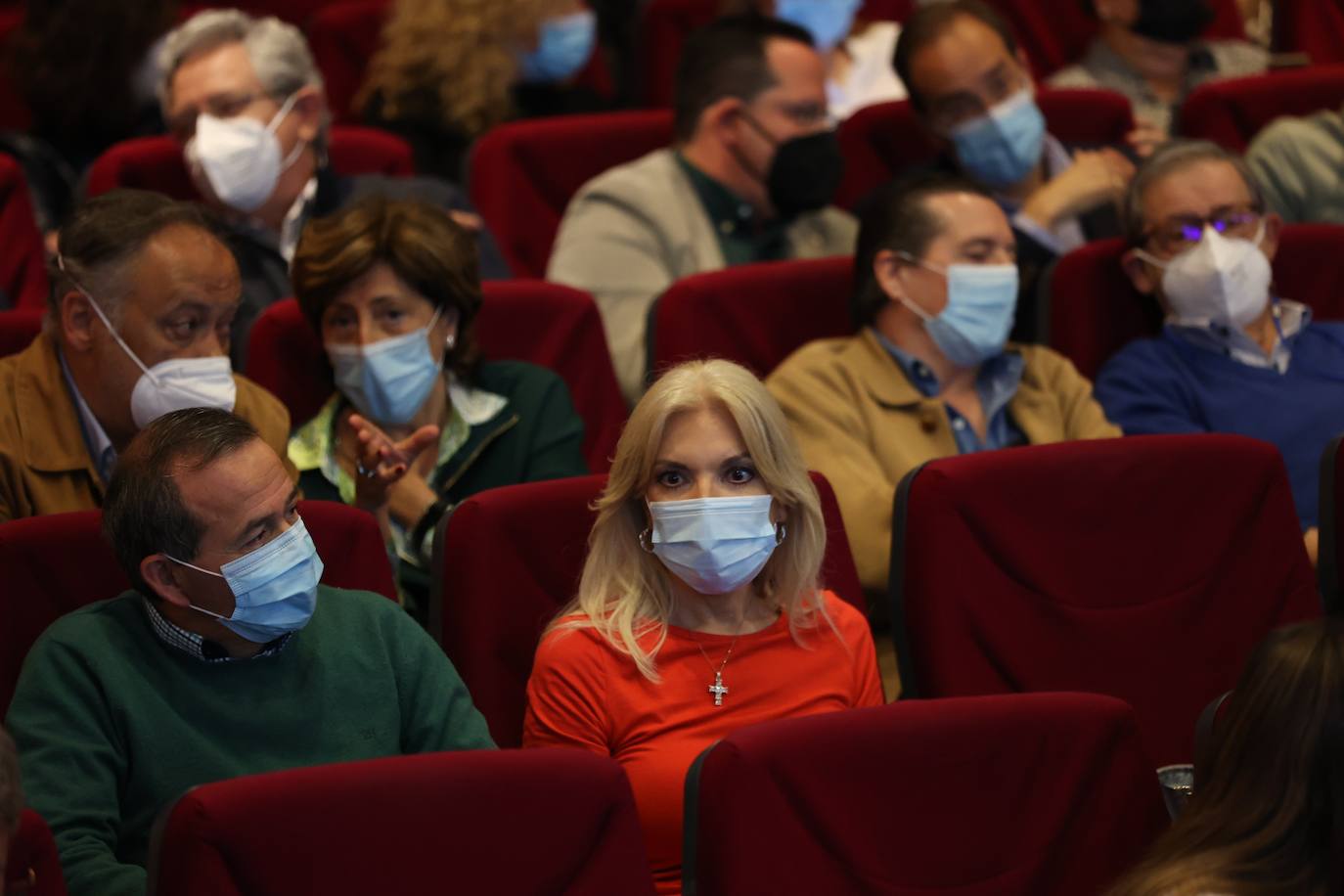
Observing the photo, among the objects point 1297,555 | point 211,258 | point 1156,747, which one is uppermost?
point 211,258

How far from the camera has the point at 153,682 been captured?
2.27m

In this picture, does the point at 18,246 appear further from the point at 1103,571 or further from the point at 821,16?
the point at 1103,571

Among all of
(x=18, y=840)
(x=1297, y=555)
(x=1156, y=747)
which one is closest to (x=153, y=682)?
(x=18, y=840)

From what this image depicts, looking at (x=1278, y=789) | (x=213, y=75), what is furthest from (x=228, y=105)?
(x=1278, y=789)

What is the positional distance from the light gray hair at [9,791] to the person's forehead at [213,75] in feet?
7.34

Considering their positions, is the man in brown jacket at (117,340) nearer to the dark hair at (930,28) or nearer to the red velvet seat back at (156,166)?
the red velvet seat back at (156,166)

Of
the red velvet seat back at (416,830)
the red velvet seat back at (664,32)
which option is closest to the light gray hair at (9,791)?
the red velvet seat back at (416,830)

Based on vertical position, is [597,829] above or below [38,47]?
below

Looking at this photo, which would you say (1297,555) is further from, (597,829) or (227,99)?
(227,99)

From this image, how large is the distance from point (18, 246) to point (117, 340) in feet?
4.10

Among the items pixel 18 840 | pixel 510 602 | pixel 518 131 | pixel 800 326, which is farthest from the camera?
pixel 518 131

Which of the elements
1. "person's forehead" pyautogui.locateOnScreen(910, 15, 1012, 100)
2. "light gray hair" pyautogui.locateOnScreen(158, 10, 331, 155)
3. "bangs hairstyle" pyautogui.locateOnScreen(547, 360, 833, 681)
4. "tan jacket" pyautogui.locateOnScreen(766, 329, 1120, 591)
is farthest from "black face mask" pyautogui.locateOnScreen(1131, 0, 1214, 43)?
"bangs hairstyle" pyautogui.locateOnScreen(547, 360, 833, 681)

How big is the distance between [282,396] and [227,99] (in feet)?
2.85

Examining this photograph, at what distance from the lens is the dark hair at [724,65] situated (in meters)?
4.07
